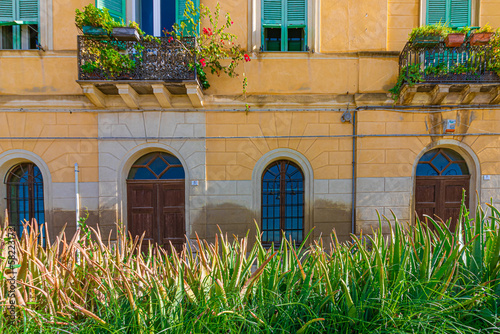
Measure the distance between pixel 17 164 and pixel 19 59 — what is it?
8.89 feet

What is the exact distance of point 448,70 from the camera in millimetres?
5910

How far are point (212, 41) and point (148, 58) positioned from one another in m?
1.58

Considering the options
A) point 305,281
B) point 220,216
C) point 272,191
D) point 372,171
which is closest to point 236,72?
point 272,191

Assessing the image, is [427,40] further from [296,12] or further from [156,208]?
[156,208]

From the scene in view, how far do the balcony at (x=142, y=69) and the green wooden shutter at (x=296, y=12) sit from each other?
2713mm

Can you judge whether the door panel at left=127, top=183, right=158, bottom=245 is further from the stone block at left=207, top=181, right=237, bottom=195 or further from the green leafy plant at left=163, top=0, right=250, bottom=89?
the green leafy plant at left=163, top=0, right=250, bottom=89

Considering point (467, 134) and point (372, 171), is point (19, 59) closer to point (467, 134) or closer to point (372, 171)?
point (372, 171)

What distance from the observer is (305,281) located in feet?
5.94

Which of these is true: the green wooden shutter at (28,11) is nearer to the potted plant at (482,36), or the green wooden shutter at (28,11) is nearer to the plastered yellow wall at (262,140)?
the plastered yellow wall at (262,140)

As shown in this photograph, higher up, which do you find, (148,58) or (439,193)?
(148,58)

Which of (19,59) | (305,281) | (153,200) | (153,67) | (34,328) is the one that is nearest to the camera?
(34,328)

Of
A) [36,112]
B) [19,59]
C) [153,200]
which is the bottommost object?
[153,200]

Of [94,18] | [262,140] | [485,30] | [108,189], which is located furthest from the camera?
[262,140]

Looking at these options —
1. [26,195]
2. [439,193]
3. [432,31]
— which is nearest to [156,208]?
[26,195]
